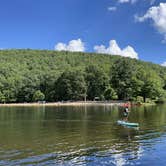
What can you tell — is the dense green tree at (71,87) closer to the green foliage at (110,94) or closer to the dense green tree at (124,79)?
the green foliage at (110,94)

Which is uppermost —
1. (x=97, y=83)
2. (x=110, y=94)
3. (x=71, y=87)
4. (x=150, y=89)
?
(x=97, y=83)

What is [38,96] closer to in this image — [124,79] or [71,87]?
[71,87]

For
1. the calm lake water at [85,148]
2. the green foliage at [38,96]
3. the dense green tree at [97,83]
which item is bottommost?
the calm lake water at [85,148]

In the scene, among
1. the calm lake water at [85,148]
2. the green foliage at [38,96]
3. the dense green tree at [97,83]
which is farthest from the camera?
the green foliage at [38,96]

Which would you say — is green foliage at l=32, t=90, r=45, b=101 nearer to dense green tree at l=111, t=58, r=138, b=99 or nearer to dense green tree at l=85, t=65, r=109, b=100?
dense green tree at l=85, t=65, r=109, b=100

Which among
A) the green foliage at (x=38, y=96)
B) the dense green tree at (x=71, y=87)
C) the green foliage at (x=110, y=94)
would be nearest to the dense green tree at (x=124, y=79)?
the green foliage at (x=110, y=94)

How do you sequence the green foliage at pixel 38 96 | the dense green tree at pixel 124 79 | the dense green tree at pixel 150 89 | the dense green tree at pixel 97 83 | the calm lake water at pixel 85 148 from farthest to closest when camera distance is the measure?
the green foliage at pixel 38 96 → the dense green tree at pixel 97 83 → the dense green tree at pixel 124 79 → the dense green tree at pixel 150 89 → the calm lake water at pixel 85 148

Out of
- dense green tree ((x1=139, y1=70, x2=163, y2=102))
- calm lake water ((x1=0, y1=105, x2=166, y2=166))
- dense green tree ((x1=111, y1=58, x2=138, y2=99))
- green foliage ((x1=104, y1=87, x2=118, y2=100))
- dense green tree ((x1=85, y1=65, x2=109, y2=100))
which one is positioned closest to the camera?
calm lake water ((x1=0, y1=105, x2=166, y2=166))

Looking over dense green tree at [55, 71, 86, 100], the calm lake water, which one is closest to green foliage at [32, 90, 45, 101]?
dense green tree at [55, 71, 86, 100]

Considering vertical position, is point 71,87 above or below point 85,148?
above

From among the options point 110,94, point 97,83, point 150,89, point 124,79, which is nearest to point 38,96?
point 97,83

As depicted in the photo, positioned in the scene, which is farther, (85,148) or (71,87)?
(71,87)

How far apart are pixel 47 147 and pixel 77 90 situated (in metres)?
156

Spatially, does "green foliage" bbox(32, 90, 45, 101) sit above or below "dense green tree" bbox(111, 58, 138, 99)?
below
